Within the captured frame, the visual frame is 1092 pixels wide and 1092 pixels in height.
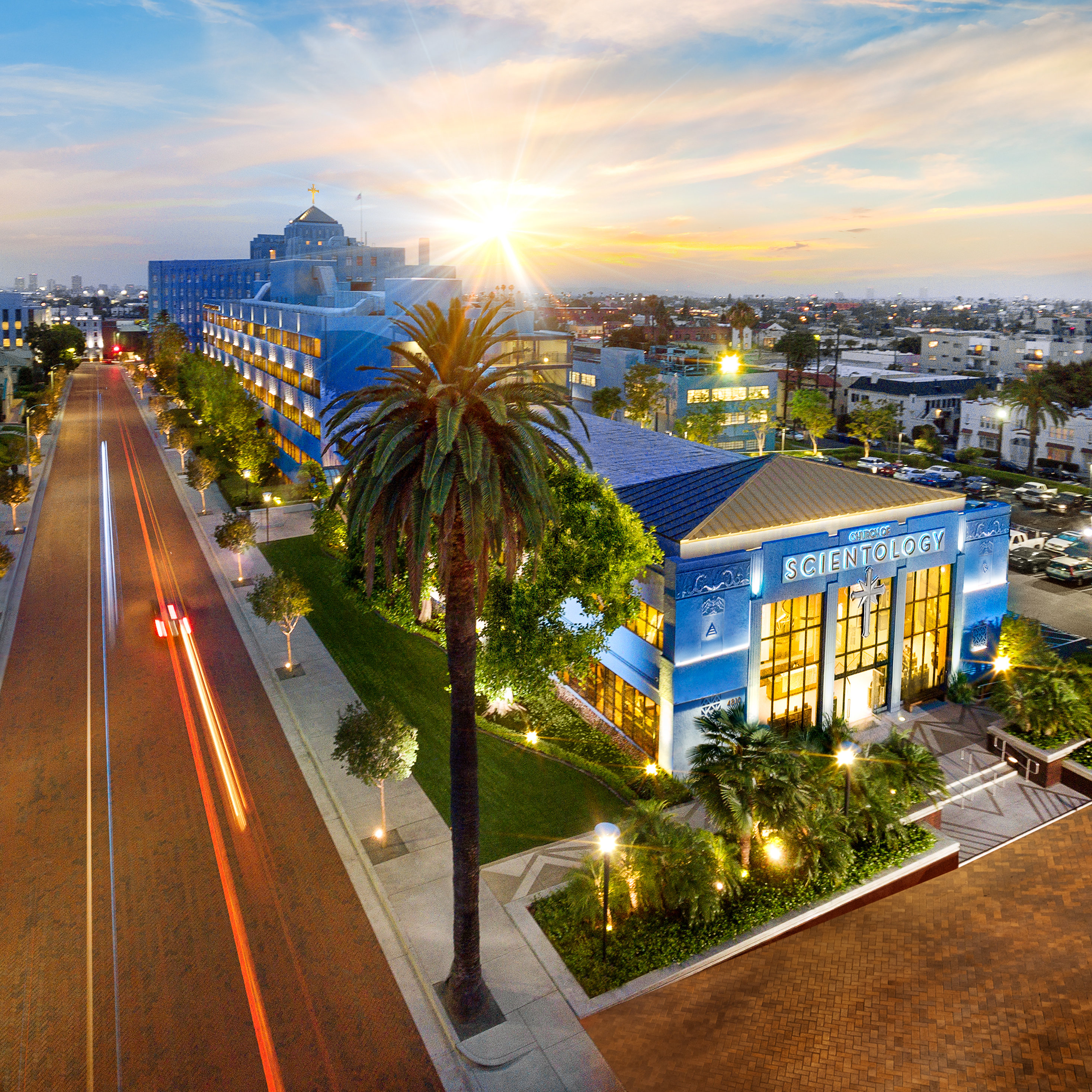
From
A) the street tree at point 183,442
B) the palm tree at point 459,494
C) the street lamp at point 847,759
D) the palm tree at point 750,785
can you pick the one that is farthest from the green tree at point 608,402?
the palm tree at point 459,494

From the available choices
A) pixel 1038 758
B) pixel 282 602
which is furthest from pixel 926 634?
pixel 282 602

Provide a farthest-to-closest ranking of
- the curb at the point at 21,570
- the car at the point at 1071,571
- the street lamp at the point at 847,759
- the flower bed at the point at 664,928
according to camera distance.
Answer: the car at the point at 1071,571 → the curb at the point at 21,570 → the street lamp at the point at 847,759 → the flower bed at the point at 664,928

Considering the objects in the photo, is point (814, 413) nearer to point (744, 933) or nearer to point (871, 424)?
point (871, 424)

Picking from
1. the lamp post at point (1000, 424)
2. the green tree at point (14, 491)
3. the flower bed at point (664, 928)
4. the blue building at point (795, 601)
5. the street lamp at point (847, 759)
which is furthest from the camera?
the lamp post at point (1000, 424)

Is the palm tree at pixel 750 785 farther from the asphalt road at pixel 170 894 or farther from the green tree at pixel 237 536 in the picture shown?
the green tree at pixel 237 536

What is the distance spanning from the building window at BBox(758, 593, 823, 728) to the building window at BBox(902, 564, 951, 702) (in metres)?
4.61

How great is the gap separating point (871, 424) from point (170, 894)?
8837cm

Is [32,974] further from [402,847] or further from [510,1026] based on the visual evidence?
[510,1026]

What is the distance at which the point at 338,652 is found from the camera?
37.5 meters

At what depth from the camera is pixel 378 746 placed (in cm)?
2252

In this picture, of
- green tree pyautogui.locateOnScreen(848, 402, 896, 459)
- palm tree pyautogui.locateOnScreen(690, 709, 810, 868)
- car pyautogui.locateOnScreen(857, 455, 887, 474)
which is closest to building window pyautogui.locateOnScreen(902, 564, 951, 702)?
palm tree pyautogui.locateOnScreen(690, 709, 810, 868)

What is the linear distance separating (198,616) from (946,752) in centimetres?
3535

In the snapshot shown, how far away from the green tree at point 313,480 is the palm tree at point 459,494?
32.2 m

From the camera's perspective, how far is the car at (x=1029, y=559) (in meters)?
51.2
